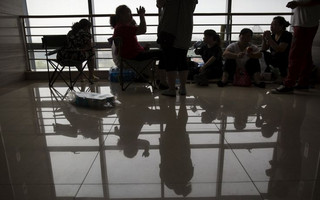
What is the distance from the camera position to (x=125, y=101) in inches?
94.4

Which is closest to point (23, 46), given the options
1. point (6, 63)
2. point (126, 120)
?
point (6, 63)

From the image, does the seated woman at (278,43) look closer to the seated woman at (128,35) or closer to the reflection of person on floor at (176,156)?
the seated woman at (128,35)

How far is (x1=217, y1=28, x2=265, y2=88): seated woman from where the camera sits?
299 cm

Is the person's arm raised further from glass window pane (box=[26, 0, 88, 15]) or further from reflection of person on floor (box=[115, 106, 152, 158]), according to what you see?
glass window pane (box=[26, 0, 88, 15])

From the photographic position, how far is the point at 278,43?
2.99 m

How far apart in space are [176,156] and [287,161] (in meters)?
0.53

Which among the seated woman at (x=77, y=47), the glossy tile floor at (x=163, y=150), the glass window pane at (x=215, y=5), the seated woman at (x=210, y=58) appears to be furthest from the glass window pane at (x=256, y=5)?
the seated woman at (x=77, y=47)

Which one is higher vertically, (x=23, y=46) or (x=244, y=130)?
(x=23, y=46)

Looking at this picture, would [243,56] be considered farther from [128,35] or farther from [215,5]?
[215,5]

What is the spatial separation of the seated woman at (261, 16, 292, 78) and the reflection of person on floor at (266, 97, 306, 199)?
1.25m

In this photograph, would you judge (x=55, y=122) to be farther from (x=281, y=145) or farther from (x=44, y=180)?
(x=281, y=145)

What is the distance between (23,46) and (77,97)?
2.15 metres

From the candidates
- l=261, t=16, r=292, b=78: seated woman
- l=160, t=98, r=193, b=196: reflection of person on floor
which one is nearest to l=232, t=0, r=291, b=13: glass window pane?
l=261, t=16, r=292, b=78: seated woman

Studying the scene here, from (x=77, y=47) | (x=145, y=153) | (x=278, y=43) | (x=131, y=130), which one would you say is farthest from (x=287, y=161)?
(x=77, y=47)
